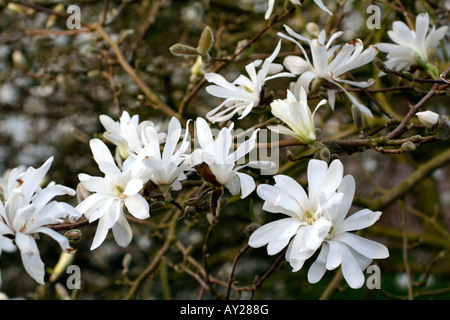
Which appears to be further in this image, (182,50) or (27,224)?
(182,50)

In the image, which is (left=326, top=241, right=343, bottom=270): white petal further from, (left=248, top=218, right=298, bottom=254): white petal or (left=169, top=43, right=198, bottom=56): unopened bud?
(left=169, top=43, right=198, bottom=56): unopened bud

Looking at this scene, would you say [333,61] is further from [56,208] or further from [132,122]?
[56,208]

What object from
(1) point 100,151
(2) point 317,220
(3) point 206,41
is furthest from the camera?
(3) point 206,41

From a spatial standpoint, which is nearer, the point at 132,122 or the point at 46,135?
the point at 132,122

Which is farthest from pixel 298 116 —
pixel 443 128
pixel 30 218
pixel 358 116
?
pixel 30 218

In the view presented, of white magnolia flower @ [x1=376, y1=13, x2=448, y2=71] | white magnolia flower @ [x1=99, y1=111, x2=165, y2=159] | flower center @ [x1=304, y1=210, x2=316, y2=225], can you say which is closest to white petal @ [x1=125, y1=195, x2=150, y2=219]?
white magnolia flower @ [x1=99, y1=111, x2=165, y2=159]

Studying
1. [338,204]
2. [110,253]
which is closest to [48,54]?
[110,253]

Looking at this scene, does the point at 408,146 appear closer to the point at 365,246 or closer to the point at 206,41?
the point at 365,246
